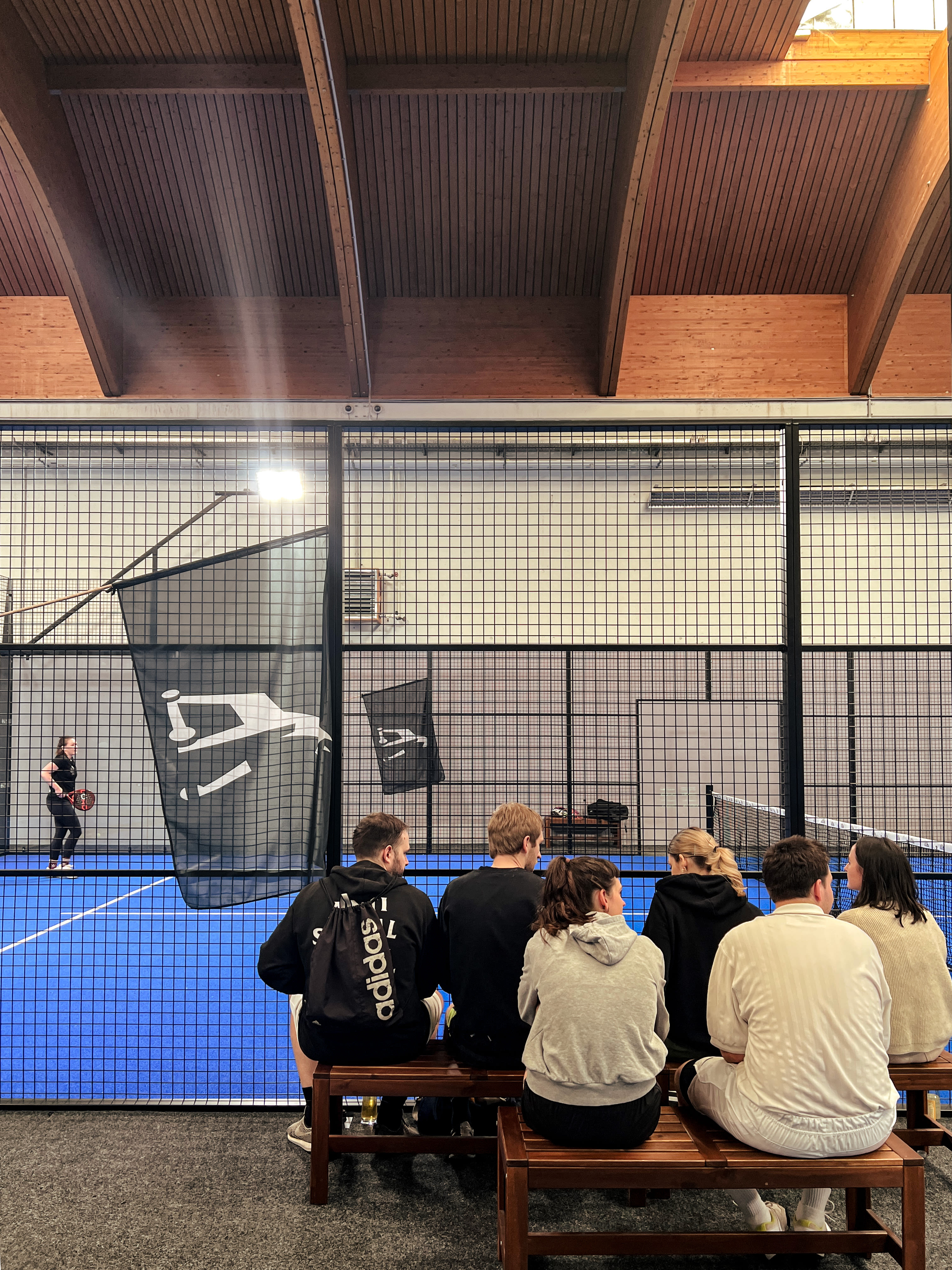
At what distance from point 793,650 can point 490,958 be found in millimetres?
2005

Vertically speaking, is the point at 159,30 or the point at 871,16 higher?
the point at 871,16

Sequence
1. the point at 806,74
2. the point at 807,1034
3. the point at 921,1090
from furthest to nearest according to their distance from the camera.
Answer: the point at 806,74
the point at 921,1090
the point at 807,1034

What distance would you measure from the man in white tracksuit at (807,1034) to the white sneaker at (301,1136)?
1.80 metres

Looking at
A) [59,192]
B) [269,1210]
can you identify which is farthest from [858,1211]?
[59,192]

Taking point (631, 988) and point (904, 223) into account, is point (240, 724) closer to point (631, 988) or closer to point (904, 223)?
point (631, 988)

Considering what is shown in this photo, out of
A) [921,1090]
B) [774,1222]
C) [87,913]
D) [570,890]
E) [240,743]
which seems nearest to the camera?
[570,890]

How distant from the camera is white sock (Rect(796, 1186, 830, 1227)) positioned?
253 centimetres

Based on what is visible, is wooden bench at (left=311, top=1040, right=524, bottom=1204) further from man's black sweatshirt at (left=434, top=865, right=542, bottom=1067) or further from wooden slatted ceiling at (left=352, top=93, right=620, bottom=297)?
wooden slatted ceiling at (left=352, top=93, right=620, bottom=297)

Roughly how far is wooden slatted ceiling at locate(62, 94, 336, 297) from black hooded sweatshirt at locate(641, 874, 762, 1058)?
5.98 m

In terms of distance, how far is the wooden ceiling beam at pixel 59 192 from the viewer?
571 cm

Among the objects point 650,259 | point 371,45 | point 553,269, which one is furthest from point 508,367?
point 371,45

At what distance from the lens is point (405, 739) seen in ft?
13.8

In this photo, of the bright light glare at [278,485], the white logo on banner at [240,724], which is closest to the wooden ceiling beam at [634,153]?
the bright light glare at [278,485]

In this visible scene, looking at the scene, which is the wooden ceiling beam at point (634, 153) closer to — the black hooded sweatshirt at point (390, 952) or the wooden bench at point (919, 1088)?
the black hooded sweatshirt at point (390, 952)
